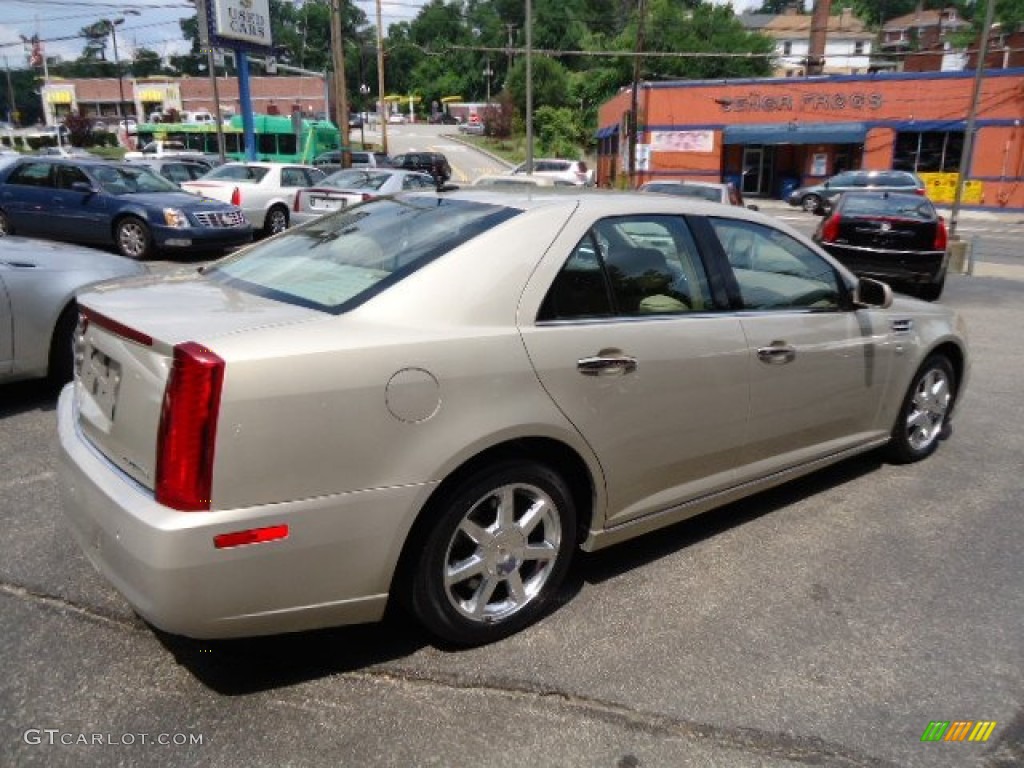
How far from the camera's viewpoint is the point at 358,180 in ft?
48.0

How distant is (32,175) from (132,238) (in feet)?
6.95

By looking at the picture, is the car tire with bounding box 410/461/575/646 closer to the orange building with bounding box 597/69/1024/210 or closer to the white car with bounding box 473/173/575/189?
the white car with bounding box 473/173/575/189

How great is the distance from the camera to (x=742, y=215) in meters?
3.72

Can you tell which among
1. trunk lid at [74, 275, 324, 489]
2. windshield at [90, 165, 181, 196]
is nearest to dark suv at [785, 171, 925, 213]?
windshield at [90, 165, 181, 196]

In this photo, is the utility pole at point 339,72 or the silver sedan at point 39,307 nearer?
the silver sedan at point 39,307

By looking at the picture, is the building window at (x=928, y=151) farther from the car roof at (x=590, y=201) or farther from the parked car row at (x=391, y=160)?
the car roof at (x=590, y=201)

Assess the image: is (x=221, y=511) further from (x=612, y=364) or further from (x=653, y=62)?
(x=653, y=62)

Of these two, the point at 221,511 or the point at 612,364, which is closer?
the point at 221,511

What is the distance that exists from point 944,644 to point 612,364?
1637 mm

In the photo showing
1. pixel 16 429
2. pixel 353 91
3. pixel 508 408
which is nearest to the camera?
pixel 508 408

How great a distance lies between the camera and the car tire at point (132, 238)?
12133 millimetres

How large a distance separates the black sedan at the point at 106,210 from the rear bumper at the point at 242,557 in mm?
10455

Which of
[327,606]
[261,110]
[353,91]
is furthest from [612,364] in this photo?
[353,91]

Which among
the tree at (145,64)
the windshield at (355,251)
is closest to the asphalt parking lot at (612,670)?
the windshield at (355,251)
